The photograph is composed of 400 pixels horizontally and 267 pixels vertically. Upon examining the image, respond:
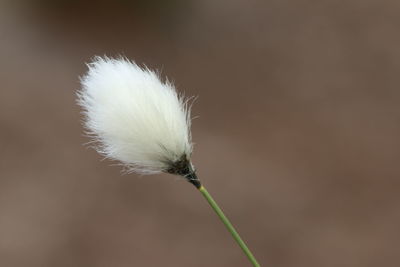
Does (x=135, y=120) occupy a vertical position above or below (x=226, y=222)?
above

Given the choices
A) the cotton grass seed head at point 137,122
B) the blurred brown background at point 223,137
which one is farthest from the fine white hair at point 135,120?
the blurred brown background at point 223,137

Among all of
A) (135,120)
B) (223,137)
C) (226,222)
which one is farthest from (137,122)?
(223,137)

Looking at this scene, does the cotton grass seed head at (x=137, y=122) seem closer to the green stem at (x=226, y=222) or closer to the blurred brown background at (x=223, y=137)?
the green stem at (x=226, y=222)

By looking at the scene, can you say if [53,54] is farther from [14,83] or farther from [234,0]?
[234,0]

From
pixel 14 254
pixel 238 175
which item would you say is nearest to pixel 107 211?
pixel 14 254

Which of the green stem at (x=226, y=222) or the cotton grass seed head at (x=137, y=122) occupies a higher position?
the cotton grass seed head at (x=137, y=122)

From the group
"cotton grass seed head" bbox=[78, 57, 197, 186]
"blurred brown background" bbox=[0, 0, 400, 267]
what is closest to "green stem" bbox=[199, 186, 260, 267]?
"cotton grass seed head" bbox=[78, 57, 197, 186]

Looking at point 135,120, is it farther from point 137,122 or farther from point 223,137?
point 223,137
